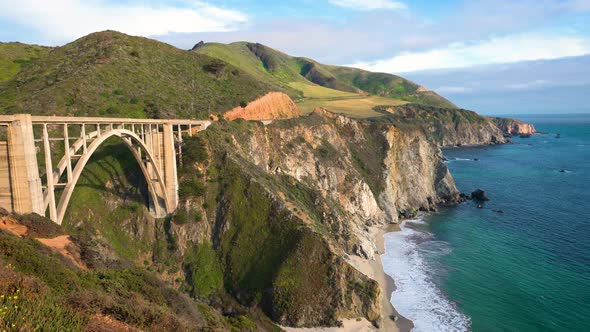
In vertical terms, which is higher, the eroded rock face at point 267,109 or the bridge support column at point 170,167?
the eroded rock face at point 267,109

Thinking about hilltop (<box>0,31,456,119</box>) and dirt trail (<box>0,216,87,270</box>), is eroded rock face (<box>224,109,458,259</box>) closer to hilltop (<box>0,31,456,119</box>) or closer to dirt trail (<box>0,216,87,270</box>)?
hilltop (<box>0,31,456,119</box>)

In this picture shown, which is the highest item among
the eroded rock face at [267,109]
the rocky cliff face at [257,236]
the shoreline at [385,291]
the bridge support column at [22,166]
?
the eroded rock face at [267,109]

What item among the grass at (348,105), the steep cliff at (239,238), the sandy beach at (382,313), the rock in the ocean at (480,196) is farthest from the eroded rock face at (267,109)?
the rock in the ocean at (480,196)

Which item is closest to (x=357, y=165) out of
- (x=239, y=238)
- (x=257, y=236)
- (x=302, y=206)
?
(x=302, y=206)

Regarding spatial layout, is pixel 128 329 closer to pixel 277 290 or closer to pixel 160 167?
pixel 277 290

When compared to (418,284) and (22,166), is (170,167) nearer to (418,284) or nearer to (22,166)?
(22,166)

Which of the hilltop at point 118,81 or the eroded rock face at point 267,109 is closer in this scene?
the hilltop at point 118,81

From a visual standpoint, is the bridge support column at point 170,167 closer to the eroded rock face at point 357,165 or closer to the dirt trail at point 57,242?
the eroded rock face at point 357,165
